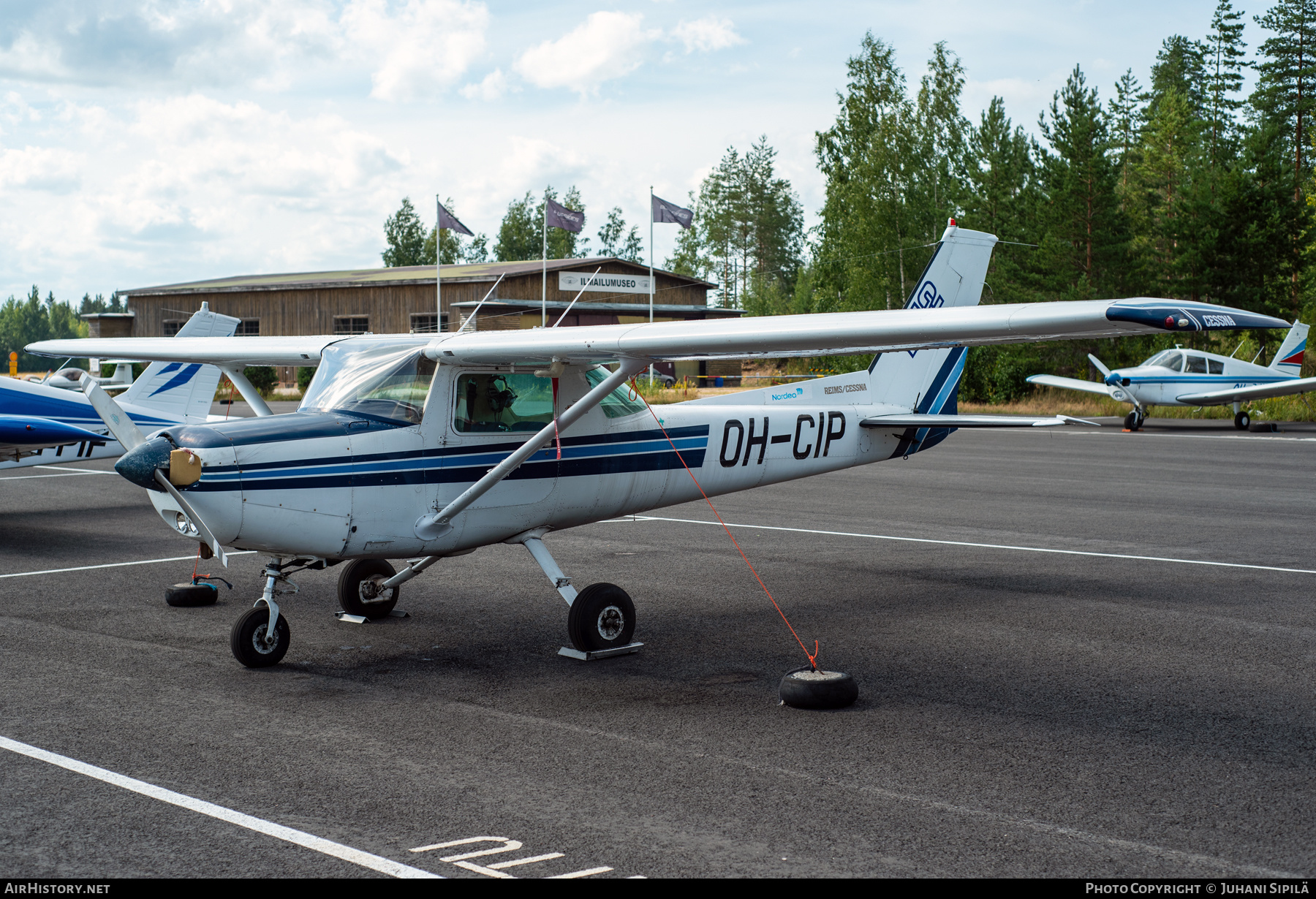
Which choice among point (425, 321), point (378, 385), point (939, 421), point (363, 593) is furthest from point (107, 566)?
point (425, 321)

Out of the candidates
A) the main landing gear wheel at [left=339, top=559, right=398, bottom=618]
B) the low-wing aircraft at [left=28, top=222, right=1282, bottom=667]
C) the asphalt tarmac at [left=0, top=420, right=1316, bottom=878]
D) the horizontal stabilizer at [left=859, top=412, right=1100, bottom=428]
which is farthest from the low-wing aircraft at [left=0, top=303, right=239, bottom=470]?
the horizontal stabilizer at [left=859, top=412, right=1100, bottom=428]

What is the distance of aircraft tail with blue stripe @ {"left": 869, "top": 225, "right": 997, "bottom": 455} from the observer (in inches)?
395

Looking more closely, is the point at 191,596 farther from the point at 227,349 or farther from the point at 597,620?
the point at 597,620

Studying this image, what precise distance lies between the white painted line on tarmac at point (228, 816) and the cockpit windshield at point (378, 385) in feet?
8.61

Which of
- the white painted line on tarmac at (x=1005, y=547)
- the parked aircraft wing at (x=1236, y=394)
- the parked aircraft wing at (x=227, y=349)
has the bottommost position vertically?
the white painted line on tarmac at (x=1005, y=547)

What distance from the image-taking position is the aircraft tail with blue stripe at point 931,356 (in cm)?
1002

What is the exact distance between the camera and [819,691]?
19.6ft

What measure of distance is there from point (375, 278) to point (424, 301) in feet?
12.8

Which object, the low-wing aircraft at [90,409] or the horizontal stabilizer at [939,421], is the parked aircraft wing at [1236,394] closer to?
the horizontal stabilizer at [939,421]

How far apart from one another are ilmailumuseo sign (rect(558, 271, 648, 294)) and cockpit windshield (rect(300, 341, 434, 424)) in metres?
33.2

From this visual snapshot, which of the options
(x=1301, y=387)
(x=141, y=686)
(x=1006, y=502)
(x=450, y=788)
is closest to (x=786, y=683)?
(x=450, y=788)

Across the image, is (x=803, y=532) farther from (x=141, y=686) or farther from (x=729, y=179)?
(x=729, y=179)

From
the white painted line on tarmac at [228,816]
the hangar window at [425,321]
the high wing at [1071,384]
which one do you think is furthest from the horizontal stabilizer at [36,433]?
the hangar window at [425,321]

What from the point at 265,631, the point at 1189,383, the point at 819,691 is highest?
the point at 1189,383
